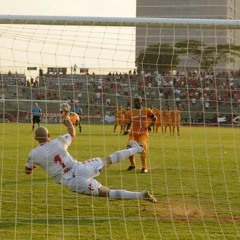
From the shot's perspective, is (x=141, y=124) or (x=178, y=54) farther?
(x=141, y=124)

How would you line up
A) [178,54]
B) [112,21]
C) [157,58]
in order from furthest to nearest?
[157,58] → [178,54] → [112,21]

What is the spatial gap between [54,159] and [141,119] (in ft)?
23.3

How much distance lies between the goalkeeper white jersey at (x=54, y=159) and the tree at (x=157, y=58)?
5.67 feet

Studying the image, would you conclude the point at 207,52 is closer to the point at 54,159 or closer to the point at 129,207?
the point at 129,207

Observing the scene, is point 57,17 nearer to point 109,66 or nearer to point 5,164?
point 109,66

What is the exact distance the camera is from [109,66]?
1101 centimetres

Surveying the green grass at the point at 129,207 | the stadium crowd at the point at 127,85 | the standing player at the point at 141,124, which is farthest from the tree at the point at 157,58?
the standing player at the point at 141,124

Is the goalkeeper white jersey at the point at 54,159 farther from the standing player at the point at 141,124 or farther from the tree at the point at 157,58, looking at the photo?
the standing player at the point at 141,124

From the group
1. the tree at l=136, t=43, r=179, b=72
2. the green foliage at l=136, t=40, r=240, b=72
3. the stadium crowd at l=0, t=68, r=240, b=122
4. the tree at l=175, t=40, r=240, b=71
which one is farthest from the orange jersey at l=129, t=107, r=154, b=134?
the tree at l=136, t=43, r=179, b=72

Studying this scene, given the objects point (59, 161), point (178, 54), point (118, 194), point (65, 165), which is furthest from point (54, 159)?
point (178, 54)

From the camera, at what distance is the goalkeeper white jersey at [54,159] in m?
10.7

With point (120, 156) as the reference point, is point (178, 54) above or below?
above

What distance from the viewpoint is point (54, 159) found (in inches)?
422

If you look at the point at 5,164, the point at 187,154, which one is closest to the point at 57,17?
the point at 5,164
